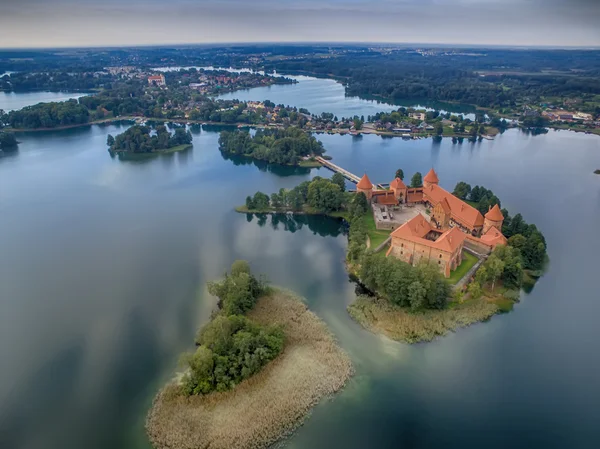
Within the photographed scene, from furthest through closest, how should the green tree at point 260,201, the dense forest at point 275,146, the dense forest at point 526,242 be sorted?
the dense forest at point 275,146 < the green tree at point 260,201 < the dense forest at point 526,242

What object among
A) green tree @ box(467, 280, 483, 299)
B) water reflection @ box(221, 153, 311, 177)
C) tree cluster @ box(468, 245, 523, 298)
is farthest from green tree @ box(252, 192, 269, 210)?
green tree @ box(467, 280, 483, 299)

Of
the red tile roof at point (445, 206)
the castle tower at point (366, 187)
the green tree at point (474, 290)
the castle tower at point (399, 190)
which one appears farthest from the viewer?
the castle tower at point (399, 190)

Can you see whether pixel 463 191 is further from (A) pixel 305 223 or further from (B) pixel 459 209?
(A) pixel 305 223

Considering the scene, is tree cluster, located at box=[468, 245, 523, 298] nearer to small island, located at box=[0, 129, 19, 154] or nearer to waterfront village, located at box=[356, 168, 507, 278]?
waterfront village, located at box=[356, 168, 507, 278]

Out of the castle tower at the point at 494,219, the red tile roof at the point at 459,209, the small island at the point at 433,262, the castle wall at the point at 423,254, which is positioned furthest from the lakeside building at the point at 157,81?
the castle tower at the point at 494,219

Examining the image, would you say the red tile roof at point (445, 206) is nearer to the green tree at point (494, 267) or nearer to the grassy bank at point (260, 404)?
the green tree at point (494, 267)

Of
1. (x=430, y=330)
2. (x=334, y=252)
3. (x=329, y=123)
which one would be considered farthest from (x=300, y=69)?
(x=430, y=330)

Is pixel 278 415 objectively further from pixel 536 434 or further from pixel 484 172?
pixel 484 172

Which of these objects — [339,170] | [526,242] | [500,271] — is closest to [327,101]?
[339,170]
